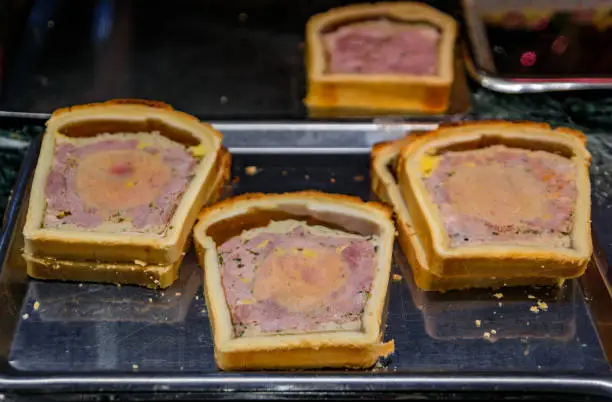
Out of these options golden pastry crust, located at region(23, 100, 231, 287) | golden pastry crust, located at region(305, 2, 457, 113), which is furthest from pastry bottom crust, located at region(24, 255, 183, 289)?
golden pastry crust, located at region(305, 2, 457, 113)

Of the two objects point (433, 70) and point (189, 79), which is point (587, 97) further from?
point (189, 79)

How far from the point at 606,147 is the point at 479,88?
0.62 m

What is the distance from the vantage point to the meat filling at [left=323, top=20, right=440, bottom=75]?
12.2ft

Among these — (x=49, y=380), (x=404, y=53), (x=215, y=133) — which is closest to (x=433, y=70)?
(x=404, y=53)

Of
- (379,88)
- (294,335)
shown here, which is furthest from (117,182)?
(379,88)

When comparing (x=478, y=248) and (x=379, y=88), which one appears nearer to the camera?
(x=478, y=248)

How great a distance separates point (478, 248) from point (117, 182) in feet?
4.48

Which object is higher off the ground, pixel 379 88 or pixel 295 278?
pixel 379 88

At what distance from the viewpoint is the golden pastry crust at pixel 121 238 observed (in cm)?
280

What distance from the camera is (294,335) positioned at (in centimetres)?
258

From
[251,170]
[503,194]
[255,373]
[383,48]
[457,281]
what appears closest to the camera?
[255,373]

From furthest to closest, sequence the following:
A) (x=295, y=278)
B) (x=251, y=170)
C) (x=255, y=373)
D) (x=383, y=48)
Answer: (x=383, y=48)
(x=251, y=170)
(x=295, y=278)
(x=255, y=373)

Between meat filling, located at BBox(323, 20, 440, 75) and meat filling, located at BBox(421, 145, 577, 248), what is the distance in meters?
0.67

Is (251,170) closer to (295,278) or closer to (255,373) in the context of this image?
(295,278)
